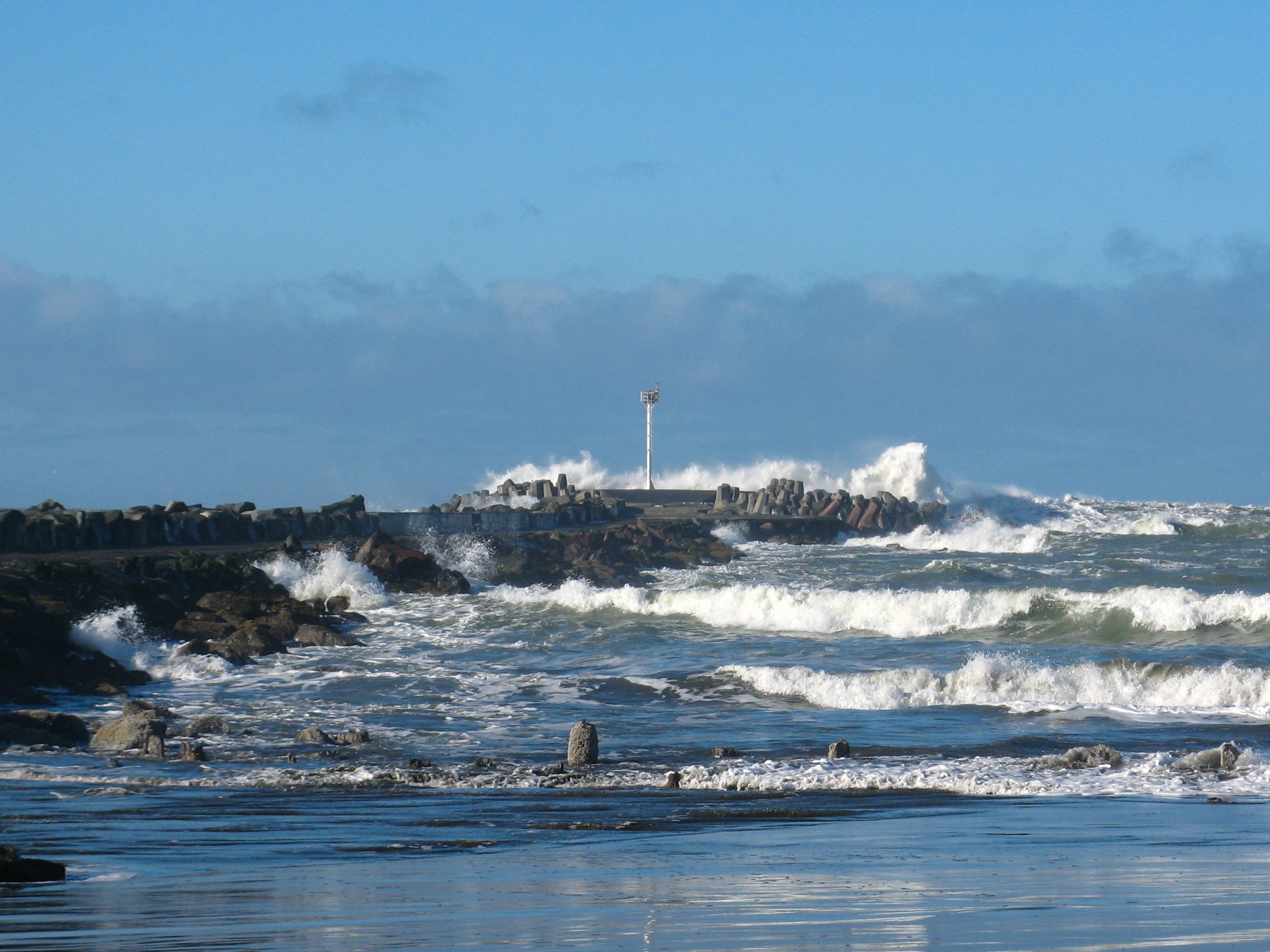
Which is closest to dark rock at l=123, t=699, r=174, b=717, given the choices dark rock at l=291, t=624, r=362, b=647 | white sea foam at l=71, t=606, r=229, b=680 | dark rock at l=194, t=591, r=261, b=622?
white sea foam at l=71, t=606, r=229, b=680

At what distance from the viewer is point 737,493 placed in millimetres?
69688

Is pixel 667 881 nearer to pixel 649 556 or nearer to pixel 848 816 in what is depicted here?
pixel 848 816

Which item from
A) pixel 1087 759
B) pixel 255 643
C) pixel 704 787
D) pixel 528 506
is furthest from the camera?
pixel 528 506

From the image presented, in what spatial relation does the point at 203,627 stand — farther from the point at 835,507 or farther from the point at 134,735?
the point at 835,507

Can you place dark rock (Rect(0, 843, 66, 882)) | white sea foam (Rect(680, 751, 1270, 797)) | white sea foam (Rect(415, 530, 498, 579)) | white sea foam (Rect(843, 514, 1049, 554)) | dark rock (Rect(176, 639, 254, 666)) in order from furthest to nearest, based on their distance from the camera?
white sea foam (Rect(843, 514, 1049, 554)) < white sea foam (Rect(415, 530, 498, 579)) < dark rock (Rect(176, 639, 254, 666)) < white sea foam (Rect(680, 751, 1270, 797)) < dark rock (Rect(0, 843, 66, 882))

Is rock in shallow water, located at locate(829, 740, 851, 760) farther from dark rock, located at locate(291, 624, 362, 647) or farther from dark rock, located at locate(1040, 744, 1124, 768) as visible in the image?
dark rock, located at locate(291, 624, 362, 647)

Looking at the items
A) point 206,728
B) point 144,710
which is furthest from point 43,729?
point 206,728

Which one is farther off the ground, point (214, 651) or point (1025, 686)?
point (214, 651)

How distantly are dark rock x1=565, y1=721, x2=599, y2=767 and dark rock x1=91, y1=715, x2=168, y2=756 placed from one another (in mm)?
3612

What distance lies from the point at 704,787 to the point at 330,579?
19.0m

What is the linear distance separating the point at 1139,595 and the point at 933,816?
1610cm

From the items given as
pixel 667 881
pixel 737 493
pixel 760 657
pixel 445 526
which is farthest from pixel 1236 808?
pixel 737 493

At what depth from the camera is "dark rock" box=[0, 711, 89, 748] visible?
43.1ft

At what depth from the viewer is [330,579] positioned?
29.5 meters
